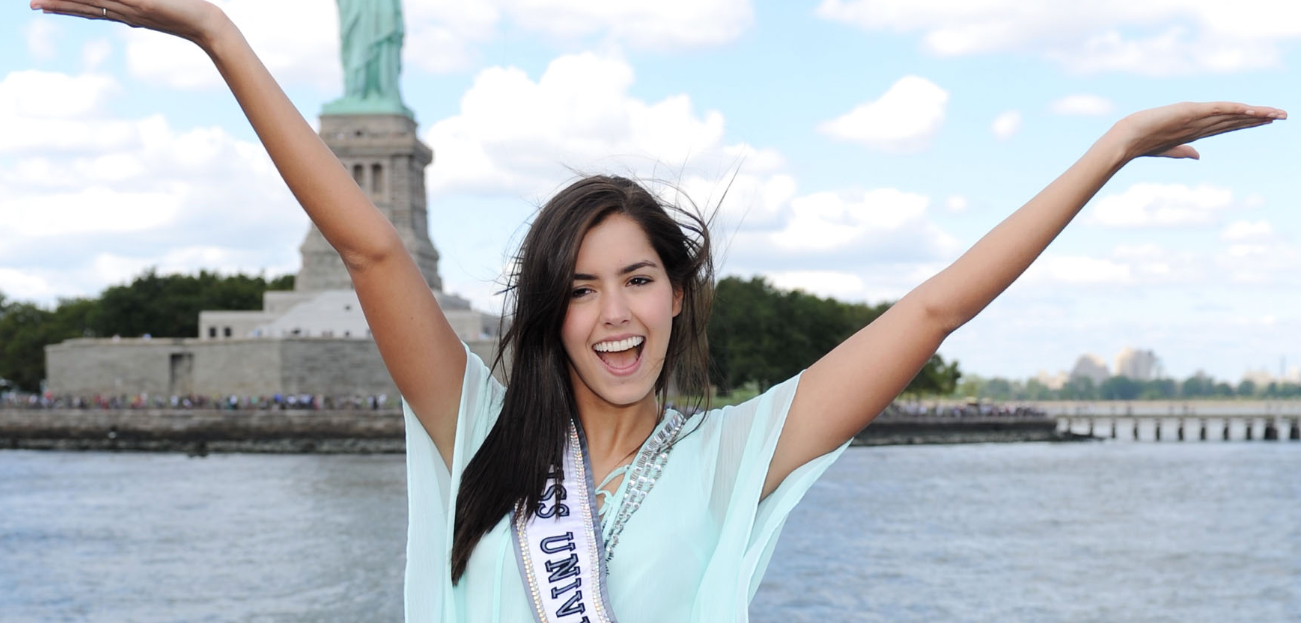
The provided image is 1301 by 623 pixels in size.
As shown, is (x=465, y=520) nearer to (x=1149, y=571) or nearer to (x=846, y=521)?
(x=1149, y=571)

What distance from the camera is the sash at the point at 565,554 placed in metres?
2.37

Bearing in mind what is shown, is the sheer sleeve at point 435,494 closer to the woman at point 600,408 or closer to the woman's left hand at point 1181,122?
the woman at point 600,408

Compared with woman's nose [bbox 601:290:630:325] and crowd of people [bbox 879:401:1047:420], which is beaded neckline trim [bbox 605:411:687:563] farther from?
crowd of people [bbox 879:401:1047:420]

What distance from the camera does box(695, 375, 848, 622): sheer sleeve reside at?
238 centimetres

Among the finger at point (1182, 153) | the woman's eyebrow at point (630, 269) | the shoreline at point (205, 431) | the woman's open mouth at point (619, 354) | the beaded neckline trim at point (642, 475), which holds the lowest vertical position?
the shoreline at point (205, 431)

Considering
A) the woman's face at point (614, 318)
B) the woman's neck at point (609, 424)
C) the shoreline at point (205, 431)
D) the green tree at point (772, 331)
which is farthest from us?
the green tree at point (772, 331)

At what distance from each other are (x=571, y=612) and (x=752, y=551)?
1.04 feet

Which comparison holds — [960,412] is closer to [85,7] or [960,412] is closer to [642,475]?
[642,475]

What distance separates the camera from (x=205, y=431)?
49.0 metres

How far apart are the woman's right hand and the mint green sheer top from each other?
0.69m

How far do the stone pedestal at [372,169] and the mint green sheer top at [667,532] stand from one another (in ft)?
181

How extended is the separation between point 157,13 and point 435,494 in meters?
0.90

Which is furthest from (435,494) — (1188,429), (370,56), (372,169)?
(1188,429)

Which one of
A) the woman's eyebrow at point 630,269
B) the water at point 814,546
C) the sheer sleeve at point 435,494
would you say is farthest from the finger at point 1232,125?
the water at point 814,546
